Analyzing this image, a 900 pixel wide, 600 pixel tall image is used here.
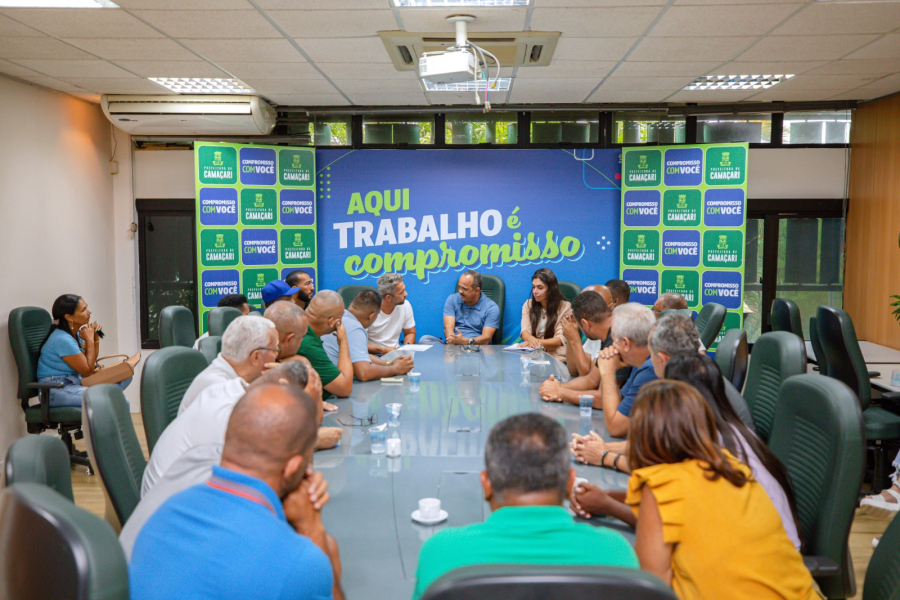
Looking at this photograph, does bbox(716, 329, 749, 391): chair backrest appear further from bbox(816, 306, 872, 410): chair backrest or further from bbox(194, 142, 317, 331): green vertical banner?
bbox(194, 142, 317, 331): green vertical banner

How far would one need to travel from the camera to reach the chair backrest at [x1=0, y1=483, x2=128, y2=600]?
1127 millimetres

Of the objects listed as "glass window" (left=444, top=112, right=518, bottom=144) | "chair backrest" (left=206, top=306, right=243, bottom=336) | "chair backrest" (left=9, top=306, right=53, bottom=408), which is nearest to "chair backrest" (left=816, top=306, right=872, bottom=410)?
"glass window" (left=444, top=112, right=518, bottom=144)

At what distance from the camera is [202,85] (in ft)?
18.3

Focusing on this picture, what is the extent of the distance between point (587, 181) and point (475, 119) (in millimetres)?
1276

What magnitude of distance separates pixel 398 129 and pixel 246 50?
262 cm

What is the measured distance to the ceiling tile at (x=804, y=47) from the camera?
4.17m

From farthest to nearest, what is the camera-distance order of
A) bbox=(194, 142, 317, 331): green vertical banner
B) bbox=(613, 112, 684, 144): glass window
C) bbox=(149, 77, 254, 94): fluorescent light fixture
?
1. bbox=(613, 112, 684, 144): glass window
2. bbox=(194, 142, 317, 331): green vertical banner
3. bbox=(149, 77, 254, 94): fluorescent light fixture

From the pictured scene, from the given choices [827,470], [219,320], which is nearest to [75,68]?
[219,320]

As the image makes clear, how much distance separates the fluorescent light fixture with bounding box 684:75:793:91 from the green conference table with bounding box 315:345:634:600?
9.40ft

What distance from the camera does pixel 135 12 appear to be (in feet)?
11.8

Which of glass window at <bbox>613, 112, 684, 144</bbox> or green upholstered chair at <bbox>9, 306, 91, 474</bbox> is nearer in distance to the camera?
green upholstered chair at <bbox>9, 306, 91, 474</bbox>

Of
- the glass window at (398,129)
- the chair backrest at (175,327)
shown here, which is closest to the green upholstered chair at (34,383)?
the chair backrest at (175,327)

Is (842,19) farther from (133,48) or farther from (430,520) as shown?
(133,48)

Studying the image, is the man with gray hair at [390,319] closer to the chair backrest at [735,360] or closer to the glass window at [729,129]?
the chair backrest at [735,360]
